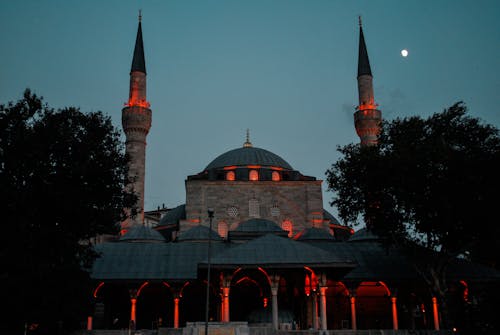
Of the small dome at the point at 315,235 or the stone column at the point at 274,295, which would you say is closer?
the stone column at the point at 274,295

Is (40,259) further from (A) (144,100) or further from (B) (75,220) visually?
(A) (144,100)

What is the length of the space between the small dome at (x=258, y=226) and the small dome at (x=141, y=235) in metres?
6.21

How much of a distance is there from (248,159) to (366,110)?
11247 mm

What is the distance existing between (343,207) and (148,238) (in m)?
17.2

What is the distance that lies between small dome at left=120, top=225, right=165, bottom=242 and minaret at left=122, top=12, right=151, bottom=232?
3705 mm

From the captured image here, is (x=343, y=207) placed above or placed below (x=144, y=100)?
below

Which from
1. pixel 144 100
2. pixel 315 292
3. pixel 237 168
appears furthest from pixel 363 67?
pixel 315 292

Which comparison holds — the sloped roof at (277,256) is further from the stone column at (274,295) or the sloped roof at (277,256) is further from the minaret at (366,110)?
the minaret at (366,110)

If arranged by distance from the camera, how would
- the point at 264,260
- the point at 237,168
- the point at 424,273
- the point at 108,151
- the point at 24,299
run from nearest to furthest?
the point at 24,299 → the point at 108,151 → the point at 264,260 → the point at 424,273 → the point at 237,168

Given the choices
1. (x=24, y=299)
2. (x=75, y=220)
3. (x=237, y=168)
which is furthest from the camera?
(x=237, y=168)

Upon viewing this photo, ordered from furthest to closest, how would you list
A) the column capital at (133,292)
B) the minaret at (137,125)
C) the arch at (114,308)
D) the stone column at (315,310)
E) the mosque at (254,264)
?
the minaret at (137,125), the arch at (114,308), the column capital at (133,292), the stone column at (315,310), the mosque at (254,264)

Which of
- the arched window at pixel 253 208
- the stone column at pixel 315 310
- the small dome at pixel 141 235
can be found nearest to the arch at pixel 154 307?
the small dome at pixel 141 235

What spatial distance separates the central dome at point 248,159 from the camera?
46000 mm

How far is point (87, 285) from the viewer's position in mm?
21719
